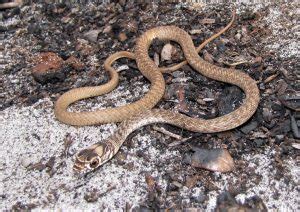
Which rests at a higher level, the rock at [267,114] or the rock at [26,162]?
the rock at [267,114]

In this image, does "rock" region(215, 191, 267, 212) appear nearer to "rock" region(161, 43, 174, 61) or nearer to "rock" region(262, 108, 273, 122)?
"rock" region(262, 108, 273, 122)

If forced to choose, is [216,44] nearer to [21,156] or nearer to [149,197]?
[149,197]

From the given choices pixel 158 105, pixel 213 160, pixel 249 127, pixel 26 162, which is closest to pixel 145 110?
pixel 158 105

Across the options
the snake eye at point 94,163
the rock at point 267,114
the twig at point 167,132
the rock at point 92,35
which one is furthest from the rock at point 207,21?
the snake eye at point 94,163

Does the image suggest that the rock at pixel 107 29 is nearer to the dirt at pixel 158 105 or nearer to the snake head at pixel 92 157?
the dirt at pixel 158 105

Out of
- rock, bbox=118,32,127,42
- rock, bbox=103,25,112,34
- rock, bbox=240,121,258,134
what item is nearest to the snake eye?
rock, bbox=240,121,258,134

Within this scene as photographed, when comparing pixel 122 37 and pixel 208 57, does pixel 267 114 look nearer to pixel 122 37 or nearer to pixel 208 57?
pixel 208 57
